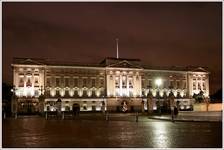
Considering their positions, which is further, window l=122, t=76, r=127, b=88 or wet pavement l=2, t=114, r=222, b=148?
window l=122, t=76, r=127, b=88

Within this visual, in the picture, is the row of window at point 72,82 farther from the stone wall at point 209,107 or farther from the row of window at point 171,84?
the stone wall at point 209,107

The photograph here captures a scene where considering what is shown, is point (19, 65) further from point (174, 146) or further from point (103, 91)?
point (174, 146)

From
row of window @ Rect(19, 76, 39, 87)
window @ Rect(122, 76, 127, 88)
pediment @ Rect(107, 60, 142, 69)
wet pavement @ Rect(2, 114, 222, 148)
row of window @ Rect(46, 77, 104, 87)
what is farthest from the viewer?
window @ Rect(122, 76, 127, 88)

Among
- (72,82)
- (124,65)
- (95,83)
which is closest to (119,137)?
(72,82)

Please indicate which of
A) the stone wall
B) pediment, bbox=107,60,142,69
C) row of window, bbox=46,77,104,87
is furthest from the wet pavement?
pediment, bbox=107,60,142,69

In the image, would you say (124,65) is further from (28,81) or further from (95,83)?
(28,81)

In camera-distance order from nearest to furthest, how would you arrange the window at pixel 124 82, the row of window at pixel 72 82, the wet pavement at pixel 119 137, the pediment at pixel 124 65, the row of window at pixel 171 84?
the wet pavement at pixel 119 137, the row of window at pixel 72 82, the pediment at pixel 124 65, the window at pixel 124 82, the row of window at pixel 171 84

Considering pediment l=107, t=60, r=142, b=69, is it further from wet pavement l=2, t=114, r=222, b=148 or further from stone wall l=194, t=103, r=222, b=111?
wet pavement l=2, t=114, r=222, b=148

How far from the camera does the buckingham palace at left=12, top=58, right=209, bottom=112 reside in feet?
327

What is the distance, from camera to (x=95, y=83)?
107625mm

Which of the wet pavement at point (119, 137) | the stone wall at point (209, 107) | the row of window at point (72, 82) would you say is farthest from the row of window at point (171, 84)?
the wet pavement at point (119, 137)

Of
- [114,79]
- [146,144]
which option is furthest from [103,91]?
[146,144]

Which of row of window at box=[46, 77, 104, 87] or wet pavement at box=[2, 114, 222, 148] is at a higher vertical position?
row of window at box=[46, 77, 104, 87]

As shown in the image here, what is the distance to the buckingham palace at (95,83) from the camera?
99.7m
